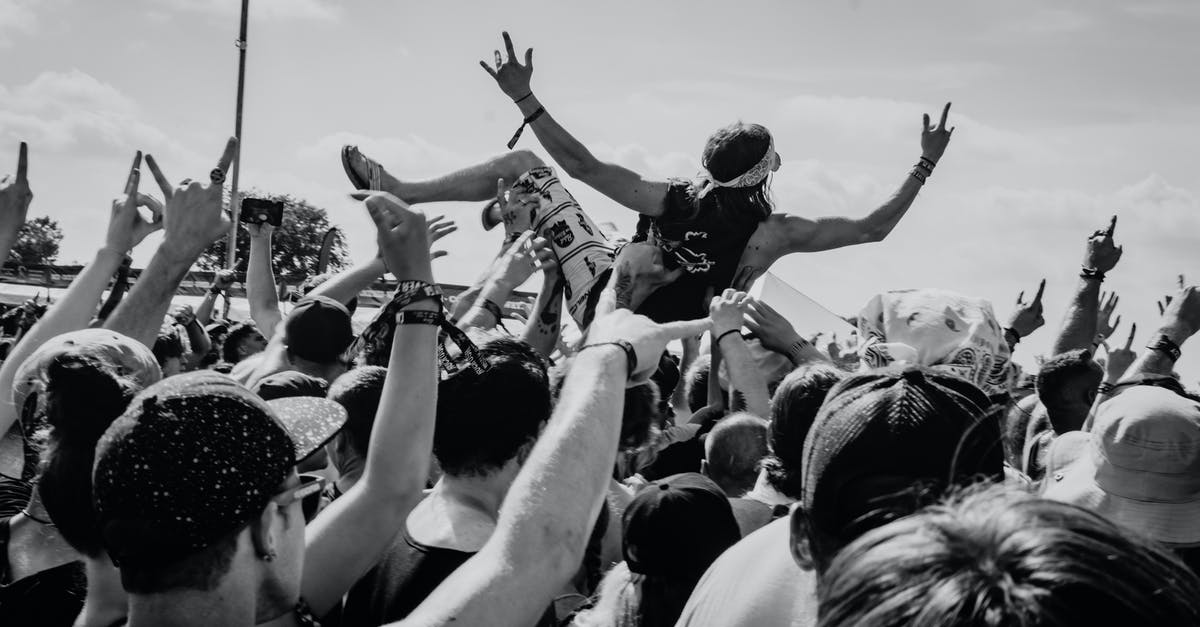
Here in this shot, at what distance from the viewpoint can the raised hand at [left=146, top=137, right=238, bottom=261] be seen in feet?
10.4

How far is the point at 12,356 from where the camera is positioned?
3115 millimetres

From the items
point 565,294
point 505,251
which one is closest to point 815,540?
point 505,251

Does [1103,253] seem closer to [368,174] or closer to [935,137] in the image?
[935,137]

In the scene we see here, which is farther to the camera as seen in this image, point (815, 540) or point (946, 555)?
point (815, 540)

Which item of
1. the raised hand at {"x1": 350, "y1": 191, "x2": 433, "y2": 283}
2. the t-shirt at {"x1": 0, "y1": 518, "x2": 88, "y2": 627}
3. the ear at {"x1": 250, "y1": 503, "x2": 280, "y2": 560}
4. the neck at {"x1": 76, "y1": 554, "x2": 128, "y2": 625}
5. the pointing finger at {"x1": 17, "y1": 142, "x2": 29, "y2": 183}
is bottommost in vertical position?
the t-shirt at {"x1": 0, "y1": 518, "x2": 88, "y2": 627}

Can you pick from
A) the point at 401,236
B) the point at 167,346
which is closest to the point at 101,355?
A: the point at 401,236

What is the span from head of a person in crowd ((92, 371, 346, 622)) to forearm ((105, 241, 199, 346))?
1.33 meters

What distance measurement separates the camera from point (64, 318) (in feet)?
10.5

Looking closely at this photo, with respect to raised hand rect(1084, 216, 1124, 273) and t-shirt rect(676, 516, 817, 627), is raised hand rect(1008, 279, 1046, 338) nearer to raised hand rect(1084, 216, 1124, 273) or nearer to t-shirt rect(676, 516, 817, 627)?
raised hand rect(1084, 216, 1124, 273)

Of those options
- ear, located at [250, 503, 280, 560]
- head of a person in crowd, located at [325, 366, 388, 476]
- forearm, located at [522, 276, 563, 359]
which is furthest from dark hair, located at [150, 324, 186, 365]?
ear, located at [250, 503, 280, 560]

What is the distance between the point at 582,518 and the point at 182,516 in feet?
2.16

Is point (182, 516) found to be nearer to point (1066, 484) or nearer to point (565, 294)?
point (1066, 484)

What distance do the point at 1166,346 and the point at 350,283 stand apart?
389cm

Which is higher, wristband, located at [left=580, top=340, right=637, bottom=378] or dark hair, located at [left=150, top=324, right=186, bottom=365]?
wristband, located at [left=580, top=340, right=637, bottom=378]
